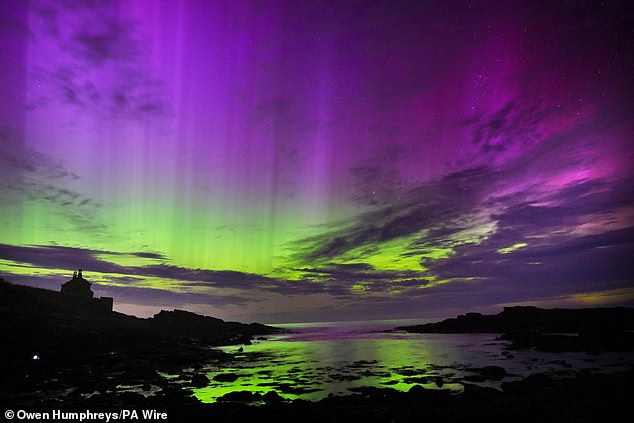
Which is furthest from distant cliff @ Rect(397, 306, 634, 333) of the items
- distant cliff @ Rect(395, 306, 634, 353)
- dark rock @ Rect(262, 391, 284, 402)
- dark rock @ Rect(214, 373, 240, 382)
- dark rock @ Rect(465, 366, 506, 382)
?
dark rock @ Rect(262, 391, 284, 402)

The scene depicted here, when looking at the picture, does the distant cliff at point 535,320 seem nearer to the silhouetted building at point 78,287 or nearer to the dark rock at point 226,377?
the dark rock at point 226,377

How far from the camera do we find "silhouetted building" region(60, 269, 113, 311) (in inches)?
3836

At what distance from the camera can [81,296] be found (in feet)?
343

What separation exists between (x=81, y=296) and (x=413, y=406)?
4534 inches

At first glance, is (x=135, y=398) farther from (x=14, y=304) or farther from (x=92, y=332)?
(x=14, y=304)

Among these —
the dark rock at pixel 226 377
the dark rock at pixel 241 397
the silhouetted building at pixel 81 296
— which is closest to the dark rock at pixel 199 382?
the dark rock at pixel 226 377

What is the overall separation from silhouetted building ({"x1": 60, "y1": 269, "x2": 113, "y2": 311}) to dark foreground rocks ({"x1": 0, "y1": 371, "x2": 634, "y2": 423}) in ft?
295

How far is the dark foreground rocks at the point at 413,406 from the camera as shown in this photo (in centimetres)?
1686

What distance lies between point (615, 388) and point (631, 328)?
112094 mm

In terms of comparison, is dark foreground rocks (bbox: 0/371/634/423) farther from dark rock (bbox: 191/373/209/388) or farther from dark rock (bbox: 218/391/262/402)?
dark rock (bbox: 191/373/209/388)

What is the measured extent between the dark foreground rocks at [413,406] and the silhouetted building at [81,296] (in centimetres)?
8984

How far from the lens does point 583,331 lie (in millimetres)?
66125

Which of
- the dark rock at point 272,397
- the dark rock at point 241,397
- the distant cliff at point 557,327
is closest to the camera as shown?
the dark rock at point 272,397

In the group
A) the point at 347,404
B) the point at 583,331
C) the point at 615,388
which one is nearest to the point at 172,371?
the point at 347,404
